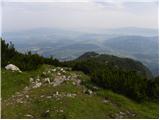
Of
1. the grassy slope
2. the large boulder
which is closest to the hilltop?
the grassy slope

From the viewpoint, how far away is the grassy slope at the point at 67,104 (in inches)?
440

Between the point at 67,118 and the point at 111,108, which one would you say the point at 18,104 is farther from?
the point at 111,108

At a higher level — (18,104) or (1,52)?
(1,52)

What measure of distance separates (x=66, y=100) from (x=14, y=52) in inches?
270

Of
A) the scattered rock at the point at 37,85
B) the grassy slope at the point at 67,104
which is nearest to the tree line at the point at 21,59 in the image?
the grassy slope at the point at 67,104

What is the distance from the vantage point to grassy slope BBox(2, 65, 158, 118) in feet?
36.7

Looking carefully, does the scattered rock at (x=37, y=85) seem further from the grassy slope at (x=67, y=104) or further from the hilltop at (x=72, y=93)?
the grassy slope at (x=67, y=104)

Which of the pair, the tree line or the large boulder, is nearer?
the large boulder

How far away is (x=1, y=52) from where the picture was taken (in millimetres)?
17188

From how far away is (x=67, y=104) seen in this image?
11656mm

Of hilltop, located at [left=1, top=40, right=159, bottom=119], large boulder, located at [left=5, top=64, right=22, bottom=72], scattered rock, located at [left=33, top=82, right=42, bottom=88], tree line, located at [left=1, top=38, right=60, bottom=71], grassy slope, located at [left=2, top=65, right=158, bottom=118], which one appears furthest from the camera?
tree line, located at [left=1, top=38, right=60, bottom=71]

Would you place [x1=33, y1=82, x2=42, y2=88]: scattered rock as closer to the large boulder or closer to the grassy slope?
the grassy slope

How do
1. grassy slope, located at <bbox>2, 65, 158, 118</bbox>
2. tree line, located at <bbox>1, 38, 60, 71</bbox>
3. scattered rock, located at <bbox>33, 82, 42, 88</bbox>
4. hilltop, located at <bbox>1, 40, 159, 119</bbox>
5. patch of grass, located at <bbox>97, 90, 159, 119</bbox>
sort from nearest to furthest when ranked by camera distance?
grassy slope, located at <bbox>2, 65, 158, 118</bbox> < hilltop, located at <bbox>1, 40, 159, 119</bbox> < patch of grass, located at <bbox>97, 90, 159, 119</bbox> < scattered rock, located at <bbox>33, 82, 42, 88</bbox> < tree line, located at <bbox>1, 38, 60, 71</bbox>

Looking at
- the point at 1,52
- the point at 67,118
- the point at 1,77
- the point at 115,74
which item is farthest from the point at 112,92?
the point at 1,52
